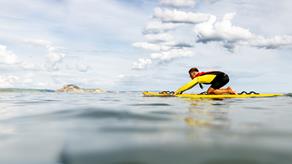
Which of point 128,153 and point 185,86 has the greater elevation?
point 185,86

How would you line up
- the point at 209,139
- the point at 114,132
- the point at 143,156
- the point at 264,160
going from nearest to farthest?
the point at 264,160
the point at 143,156
the point at 209,139
the point at 114,132

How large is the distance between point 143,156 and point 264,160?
1118 mm

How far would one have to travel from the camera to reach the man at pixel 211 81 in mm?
15641

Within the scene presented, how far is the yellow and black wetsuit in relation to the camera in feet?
51.2

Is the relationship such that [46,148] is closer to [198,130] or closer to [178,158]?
[178,158]

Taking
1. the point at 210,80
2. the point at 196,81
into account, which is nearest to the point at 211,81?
the point at 210,80

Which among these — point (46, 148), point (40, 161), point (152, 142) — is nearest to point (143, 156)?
point (152, 142)

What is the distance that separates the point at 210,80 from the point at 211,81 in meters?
0.17

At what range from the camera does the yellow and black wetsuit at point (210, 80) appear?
1560 centimetres

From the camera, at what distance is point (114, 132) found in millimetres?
4293

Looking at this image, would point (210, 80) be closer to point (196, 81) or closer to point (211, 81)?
point (211, 81)

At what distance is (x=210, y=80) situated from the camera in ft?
52.6

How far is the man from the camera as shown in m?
15.6

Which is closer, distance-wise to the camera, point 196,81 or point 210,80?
point 196,81
